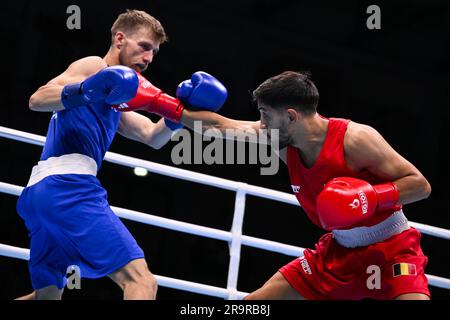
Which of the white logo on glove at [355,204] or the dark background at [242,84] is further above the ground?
the dark background at [242,84]

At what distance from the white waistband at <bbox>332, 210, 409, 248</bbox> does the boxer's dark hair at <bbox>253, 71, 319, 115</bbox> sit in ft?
1.67

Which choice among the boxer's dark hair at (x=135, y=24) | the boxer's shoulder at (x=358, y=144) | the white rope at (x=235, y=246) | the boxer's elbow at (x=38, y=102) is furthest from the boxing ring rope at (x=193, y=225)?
the boxer's shoulder at (x=358, y=144)

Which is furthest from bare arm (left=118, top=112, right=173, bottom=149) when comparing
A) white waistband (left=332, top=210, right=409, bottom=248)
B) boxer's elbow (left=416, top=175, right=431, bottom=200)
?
boxer's elbow (left=416, top=175, right=431, bottom=200)

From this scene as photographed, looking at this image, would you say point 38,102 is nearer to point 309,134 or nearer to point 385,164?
point 309,134

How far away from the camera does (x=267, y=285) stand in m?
2.72

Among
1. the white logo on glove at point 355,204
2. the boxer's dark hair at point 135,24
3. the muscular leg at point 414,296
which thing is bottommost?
the muscular leg at point 414,296

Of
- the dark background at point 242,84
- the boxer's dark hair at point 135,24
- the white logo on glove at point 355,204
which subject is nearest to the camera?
the white logo on glove at point 355,204

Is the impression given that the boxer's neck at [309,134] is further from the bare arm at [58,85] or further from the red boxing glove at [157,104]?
the bare arm at [58,85]

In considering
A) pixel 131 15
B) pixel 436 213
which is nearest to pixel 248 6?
pixel 436 213

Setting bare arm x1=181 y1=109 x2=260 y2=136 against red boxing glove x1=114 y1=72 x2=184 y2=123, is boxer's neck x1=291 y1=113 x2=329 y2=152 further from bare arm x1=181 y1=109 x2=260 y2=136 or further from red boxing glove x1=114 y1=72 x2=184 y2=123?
red boxing glove x1=114 y1=72 x2=184 y2=123

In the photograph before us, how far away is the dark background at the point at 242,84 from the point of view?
21.9 ft

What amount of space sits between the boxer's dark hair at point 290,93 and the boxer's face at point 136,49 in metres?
0.52
